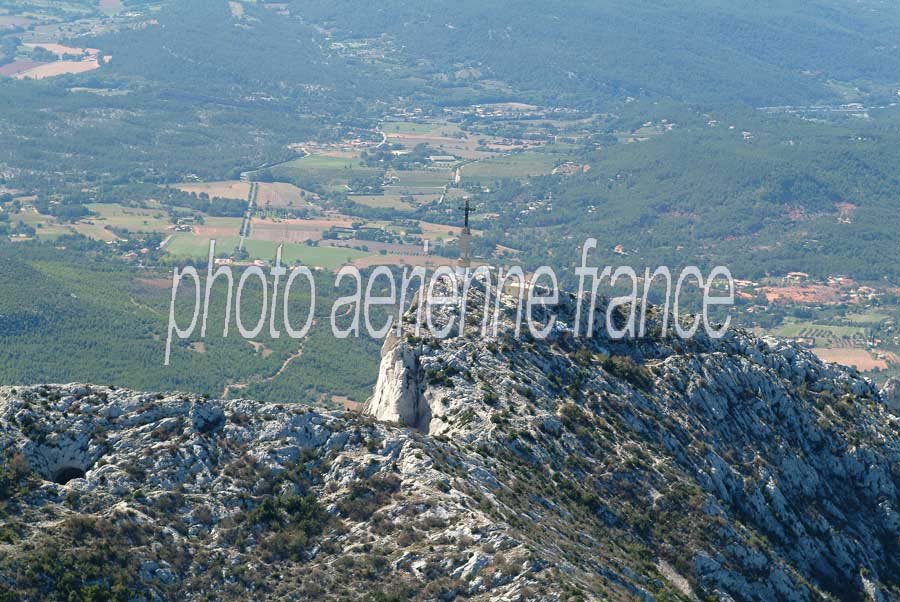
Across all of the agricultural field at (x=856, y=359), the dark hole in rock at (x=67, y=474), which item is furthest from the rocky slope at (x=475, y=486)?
the agricultural field at (x=856, y=359)

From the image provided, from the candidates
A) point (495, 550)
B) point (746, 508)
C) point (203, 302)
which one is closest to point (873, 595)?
point (746, 508)

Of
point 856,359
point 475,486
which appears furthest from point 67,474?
point 856,359

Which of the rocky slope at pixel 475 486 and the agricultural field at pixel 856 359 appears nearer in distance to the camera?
the rocky slope at pixel 475 486

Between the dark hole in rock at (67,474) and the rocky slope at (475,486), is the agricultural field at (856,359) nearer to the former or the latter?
the rocky slope at (475,486)

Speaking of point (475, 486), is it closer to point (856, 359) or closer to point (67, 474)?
point (67, 474)

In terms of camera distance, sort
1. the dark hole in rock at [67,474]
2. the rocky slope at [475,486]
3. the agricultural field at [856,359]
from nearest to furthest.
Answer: the rocky slope at [475,486] → the dark hole in rock at [67,474] → the agricultural field at [856,359]

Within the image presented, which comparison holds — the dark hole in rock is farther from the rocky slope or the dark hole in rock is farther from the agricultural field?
the agricultural field
